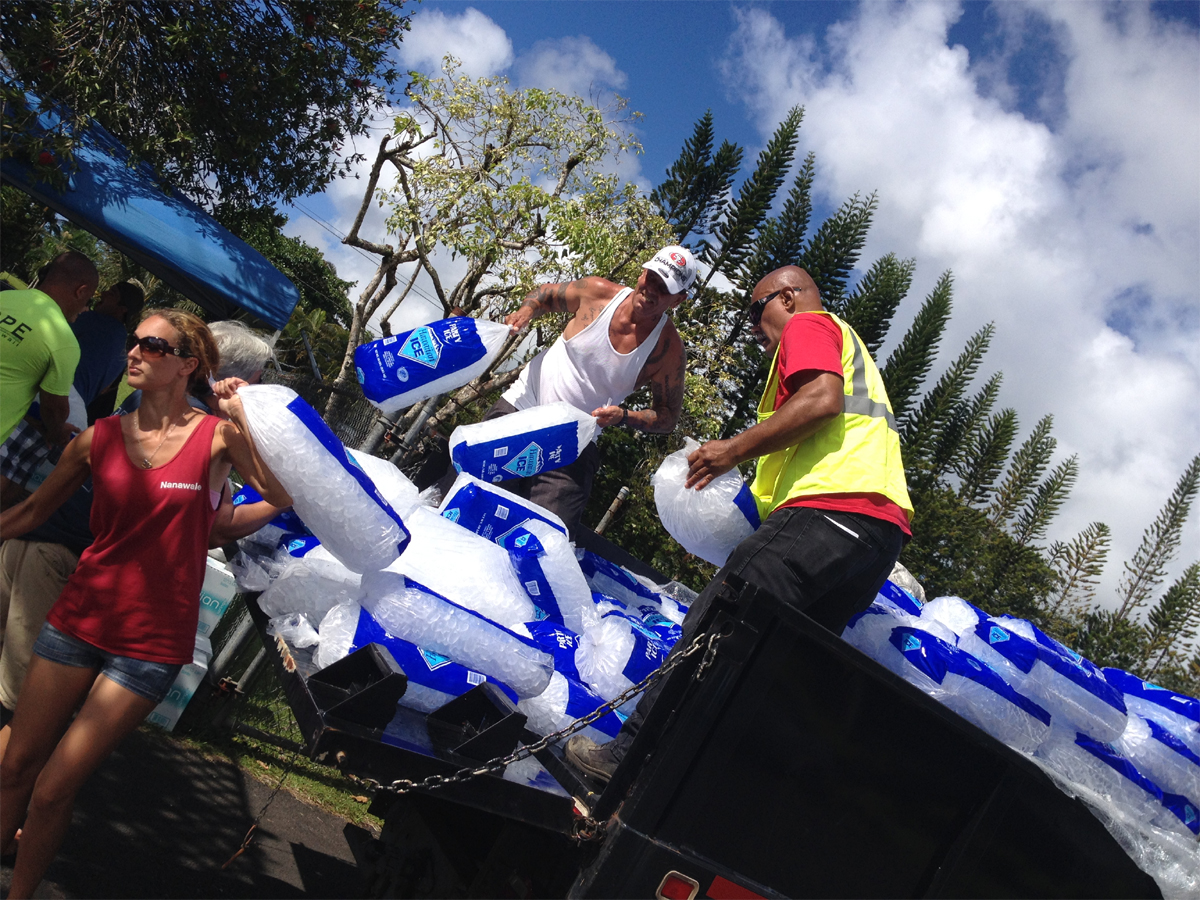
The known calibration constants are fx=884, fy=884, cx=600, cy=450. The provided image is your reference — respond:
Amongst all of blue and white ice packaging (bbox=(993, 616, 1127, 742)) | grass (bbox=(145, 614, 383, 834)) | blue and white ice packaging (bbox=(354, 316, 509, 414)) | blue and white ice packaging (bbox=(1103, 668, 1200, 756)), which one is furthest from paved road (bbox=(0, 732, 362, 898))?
blue and white ice packaging (bbox=(1103, 668, 1200, 756))

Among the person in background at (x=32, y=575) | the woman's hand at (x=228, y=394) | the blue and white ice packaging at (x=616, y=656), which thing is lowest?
the person in background at (x=32, y=575)

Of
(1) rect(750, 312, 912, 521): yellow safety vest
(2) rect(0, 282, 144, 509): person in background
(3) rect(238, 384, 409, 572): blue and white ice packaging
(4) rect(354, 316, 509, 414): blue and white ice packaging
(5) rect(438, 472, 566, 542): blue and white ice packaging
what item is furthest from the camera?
(2) rect(0, 282, 144, 509): person in background

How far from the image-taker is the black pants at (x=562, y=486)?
362 cm

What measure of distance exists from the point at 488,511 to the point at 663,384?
123 centimetres

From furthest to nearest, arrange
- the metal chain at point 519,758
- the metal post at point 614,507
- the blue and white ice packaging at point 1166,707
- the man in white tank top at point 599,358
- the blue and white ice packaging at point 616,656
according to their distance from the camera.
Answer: the metal post at point 614,507
the man in white tank top at point 599,358
the blue and white ice packaging at point 1166,707
the blue and white ice packaging at point 616,656
the metal chain at point 519,758

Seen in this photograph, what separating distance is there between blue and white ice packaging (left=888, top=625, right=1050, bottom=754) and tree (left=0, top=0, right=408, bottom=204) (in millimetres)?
4497

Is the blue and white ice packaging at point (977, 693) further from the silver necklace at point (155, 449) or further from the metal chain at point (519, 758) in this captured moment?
the silver necklace at point (155, 449)

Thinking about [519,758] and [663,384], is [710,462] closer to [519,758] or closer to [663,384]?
[519,758]

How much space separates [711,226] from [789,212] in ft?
4.88

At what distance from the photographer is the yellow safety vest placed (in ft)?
8.18

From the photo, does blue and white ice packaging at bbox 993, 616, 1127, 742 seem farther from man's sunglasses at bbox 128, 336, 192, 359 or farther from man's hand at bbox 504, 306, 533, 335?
man's sunglasses at bbox 128, 336, 192, 359

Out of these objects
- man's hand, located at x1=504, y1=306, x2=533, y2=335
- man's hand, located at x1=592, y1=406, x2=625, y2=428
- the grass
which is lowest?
the grass

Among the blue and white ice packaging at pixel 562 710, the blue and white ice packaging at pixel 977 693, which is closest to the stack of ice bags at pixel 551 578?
the blue and white ice packaging at pixel 562 710

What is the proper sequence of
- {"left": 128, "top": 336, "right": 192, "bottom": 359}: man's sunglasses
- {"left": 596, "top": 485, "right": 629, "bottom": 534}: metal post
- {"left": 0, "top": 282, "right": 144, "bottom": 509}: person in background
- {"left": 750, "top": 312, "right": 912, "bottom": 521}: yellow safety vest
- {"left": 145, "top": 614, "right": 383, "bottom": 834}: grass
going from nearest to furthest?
1. {"left": 128, "top": 336, "right": 192, "bottom": 359}: man's sunglasses
2. {"left": 750, "top": 312, "right": 912, "bottom": 521}: yellow safety vest
3. {"left": 0, "top": 282, "right": 144, "bottom": 509}: person in background
4. {"left": 145, "top": 614, "right": 383, "bottom": 834}: grass
5. {"left": 596, "top": 485, "right": 629, "bottom": 534}: metal post
